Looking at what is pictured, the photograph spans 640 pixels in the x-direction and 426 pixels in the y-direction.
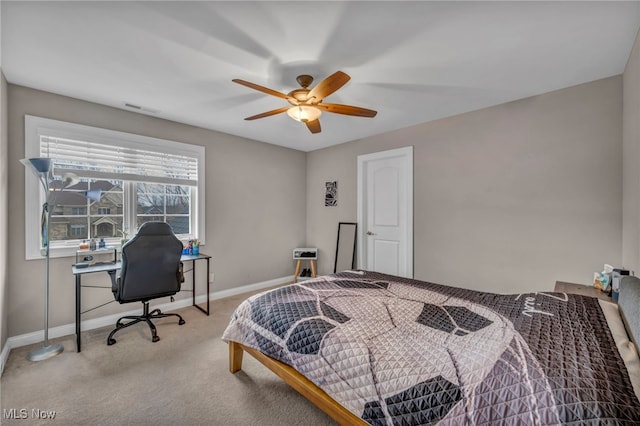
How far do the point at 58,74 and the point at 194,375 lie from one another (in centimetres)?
273

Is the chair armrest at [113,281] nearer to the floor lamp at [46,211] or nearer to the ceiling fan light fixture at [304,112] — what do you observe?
the floor lamp at [46,211]

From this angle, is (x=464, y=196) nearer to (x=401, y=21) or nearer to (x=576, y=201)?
(x=576, y=201)

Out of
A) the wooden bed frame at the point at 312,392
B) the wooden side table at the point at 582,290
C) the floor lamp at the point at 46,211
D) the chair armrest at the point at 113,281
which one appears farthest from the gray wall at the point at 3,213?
the wooden side table at the point at 582,290

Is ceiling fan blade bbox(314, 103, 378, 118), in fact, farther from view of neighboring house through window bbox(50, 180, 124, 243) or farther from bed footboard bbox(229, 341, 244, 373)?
view of neighboring house through window bbox(50, 180, 124, 243)

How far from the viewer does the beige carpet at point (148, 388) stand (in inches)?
67.3

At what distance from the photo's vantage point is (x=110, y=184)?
9.54 feet

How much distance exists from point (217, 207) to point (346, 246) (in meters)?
2.07

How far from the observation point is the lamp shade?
225 centimetres

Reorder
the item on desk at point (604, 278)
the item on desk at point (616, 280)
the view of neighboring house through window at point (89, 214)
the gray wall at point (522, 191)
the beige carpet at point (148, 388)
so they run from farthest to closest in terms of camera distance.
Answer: the view of neighboring house through window at point (89, 214)
the gray wall at point (522, 191)
the item on desk at point (604, 278)
the item on desk at point (616, 280)
the beige carpet at point (148, 388)

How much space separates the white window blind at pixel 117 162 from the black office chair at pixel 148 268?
3.18 feet

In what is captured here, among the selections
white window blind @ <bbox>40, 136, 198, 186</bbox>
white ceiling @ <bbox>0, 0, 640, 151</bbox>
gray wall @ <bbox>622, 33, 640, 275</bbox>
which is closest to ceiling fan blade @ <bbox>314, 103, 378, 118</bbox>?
white ceiling @ <bbox>0, 0, 640, 151</bbox>

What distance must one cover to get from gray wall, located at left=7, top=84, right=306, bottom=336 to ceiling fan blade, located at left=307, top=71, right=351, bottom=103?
2.30 metres

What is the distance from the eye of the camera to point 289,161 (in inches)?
191

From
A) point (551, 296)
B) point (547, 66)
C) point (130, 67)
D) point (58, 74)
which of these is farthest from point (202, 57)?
point (551, 296)
